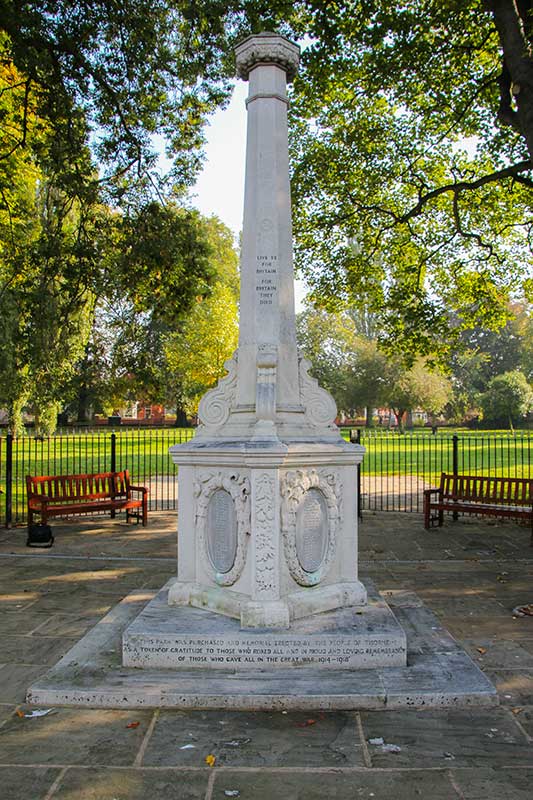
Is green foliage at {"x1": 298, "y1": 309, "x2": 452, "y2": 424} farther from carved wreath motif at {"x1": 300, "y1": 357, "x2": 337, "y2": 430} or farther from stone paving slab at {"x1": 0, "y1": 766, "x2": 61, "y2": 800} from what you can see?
stone paving slab at {"x1": 0, "y1": 766, "x2": 61, "y2": 800}

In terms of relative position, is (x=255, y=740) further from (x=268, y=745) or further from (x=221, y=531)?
(x=221, y=531)

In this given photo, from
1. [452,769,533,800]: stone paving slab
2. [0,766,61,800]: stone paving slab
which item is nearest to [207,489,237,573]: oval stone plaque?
[0,766,61,800]: stone paving slab

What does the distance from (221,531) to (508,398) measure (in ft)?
127

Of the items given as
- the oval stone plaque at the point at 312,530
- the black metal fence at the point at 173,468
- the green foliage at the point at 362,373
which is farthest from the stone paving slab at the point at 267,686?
the green foliage at the point at 362,373

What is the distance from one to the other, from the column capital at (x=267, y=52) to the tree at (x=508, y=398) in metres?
37.5

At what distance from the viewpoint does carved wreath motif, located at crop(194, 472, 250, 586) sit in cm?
489

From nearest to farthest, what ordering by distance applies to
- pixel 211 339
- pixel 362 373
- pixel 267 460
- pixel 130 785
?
pixel 130 785, pixel 267 460, pixel 211 339, pixel 362 373

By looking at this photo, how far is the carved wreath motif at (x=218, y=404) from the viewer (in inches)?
218

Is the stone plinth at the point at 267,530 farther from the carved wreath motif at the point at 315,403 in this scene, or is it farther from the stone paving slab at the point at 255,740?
the stone paving slab at the point at 255,740

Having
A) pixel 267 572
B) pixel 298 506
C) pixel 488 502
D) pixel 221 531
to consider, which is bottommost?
pixel 488 502

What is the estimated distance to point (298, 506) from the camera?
16.4ft

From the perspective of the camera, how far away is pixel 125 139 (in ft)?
35.0

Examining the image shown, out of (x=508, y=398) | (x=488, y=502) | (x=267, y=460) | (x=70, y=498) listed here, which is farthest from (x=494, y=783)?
(x=508, y=398)

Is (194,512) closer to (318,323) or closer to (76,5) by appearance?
(76,5)
